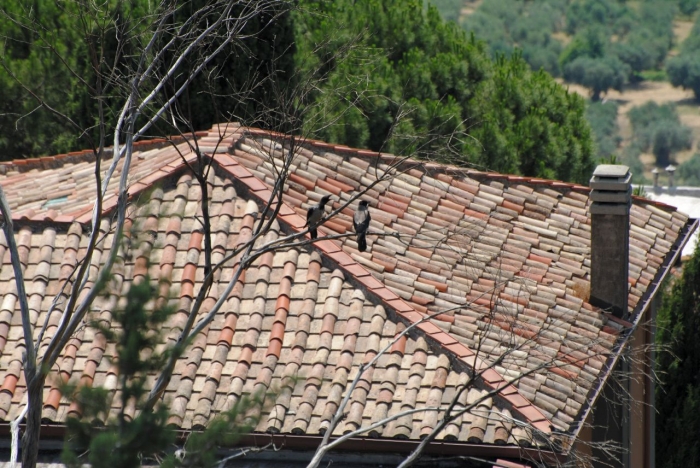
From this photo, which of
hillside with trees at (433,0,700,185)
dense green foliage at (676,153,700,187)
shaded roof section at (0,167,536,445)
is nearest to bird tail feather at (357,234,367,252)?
shaded roof section at (0,167,536,445)

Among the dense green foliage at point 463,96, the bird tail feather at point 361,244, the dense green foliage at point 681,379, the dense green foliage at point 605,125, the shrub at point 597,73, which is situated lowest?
the dense green foliage at point 605,125

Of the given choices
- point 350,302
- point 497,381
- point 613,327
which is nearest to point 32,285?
point 350,302

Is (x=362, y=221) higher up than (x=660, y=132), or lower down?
higher up

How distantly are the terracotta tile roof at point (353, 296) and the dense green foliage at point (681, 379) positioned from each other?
16.1 feet

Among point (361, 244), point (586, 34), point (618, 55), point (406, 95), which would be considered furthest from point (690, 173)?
point (361, 244)

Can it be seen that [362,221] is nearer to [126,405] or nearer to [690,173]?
[126,405]

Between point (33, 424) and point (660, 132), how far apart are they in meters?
58.8

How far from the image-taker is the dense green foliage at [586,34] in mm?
72812

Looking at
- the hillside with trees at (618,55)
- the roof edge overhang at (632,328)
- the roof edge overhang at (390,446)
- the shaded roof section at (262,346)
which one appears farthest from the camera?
the hillside with trees at (618,55)

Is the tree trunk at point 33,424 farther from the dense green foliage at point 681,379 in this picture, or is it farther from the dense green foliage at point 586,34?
the dense green foliage at point 586,34

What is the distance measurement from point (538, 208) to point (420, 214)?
5.54ft

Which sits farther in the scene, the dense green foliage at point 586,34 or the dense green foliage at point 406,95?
the dense green foliage at point 586,34

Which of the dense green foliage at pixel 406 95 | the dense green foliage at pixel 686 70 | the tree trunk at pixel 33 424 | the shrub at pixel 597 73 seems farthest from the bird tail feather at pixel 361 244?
the dense green foliage at pixel 686 70

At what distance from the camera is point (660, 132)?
201 feet
